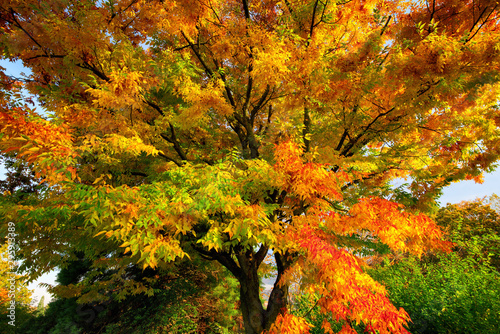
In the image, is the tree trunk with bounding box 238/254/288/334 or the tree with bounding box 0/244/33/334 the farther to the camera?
the tree with bounding box 0/244/33/334

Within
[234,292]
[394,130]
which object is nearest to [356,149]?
[394,130]

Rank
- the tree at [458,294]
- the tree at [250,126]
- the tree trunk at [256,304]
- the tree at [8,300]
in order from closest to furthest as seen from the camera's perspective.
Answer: the tree at [250,126] < the tree at [458,294] < the tree trunk at [256,304] < the tree at [8,300]

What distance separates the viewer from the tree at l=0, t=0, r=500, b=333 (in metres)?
3.73

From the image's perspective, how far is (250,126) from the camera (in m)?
7.12

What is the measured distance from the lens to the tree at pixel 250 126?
3.73 metres

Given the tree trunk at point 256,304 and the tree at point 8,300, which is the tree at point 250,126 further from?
the tree at point 8,300

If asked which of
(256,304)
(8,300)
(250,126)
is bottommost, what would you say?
(256,304)

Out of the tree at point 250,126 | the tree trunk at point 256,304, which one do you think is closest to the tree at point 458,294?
the tree at point 250,126

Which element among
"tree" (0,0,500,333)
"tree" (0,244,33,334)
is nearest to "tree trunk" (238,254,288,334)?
"tree" (0,0,500,333)

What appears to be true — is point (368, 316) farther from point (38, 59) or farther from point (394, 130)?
point (38, 59)

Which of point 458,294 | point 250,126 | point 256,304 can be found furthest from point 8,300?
point 458,294

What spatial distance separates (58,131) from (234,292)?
10669mm

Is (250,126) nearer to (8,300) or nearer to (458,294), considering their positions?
(458,294)

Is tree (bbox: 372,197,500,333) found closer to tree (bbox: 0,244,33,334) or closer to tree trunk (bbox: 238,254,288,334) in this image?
tree trunk (bbox: 238,254,288,334)
